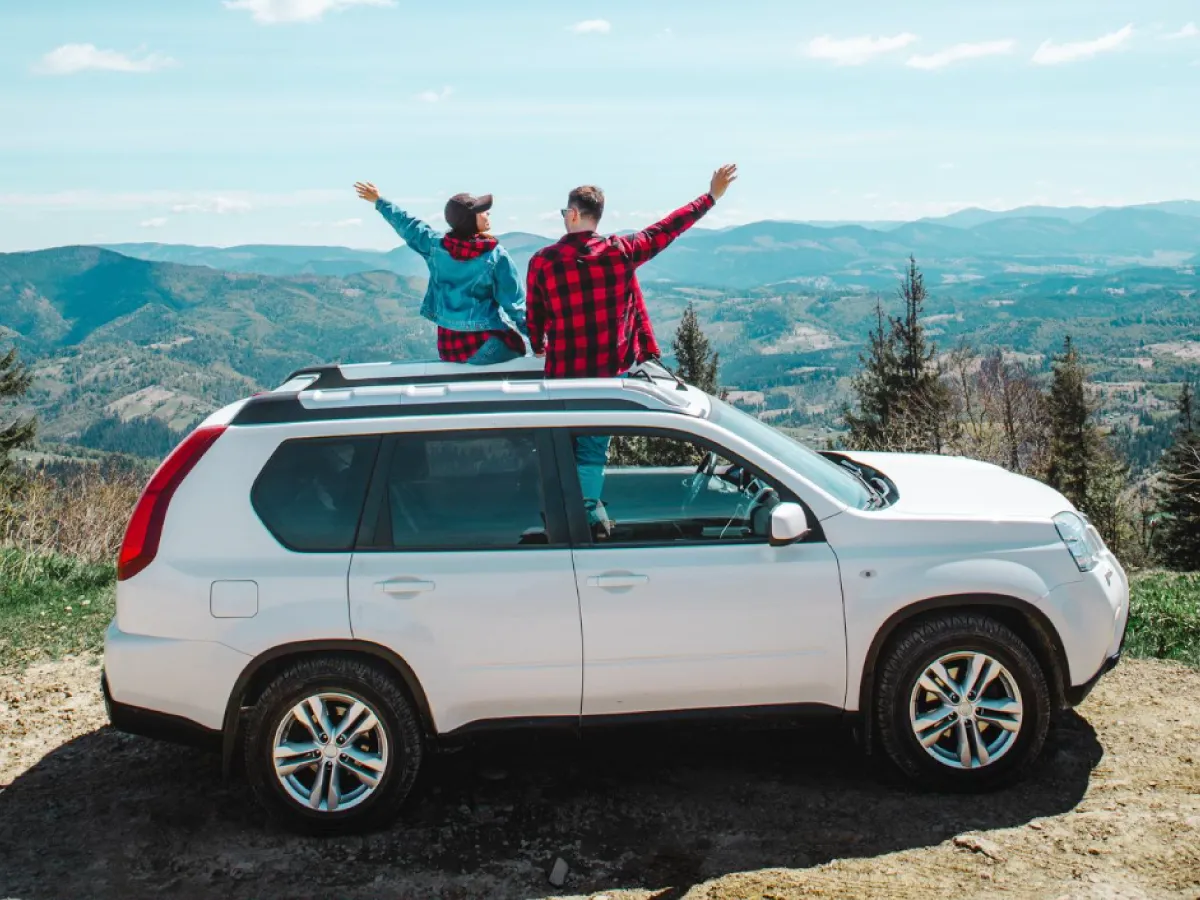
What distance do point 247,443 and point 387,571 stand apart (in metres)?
0.80

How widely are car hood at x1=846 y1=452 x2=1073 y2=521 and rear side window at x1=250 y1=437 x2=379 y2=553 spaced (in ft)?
7.43

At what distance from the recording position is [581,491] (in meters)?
4.29

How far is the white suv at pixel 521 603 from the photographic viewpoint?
161 inches

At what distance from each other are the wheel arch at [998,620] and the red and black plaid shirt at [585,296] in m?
2.17

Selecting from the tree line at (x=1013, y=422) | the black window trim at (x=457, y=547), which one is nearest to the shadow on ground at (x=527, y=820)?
the black window trim at (x=457, y=547)

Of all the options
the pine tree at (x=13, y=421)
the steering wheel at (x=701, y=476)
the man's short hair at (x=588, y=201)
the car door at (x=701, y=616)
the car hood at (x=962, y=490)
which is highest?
the man's short hair at (x=588, y=201)

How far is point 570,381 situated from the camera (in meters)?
4.59

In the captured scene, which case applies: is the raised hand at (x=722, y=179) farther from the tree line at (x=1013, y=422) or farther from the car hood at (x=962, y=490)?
the tree line at (x=1013, y=422)

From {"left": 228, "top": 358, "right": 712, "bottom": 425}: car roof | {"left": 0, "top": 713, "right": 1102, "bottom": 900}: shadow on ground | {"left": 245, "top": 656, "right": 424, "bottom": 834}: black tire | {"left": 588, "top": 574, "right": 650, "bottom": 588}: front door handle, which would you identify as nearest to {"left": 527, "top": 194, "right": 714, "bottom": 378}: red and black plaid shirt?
{"left": 228, "top": 358, "right": 712, "bottom": 425}: car roof

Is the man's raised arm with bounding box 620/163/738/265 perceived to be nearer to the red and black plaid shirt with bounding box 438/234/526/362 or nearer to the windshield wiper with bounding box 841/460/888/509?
the red and black plaid shirt with bounding box 438/234/526/362

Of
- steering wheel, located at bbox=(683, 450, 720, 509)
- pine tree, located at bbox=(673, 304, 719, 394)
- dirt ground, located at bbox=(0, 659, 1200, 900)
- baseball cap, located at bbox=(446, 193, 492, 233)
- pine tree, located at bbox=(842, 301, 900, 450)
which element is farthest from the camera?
pine tree, located at bbox=(673, 304, 719, 394)

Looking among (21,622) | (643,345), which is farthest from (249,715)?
(21,622)

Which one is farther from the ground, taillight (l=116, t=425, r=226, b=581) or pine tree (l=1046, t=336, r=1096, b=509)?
taillight (l=116, t=425, r=226, b=581)

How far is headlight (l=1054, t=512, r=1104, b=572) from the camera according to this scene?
4.36 meters
